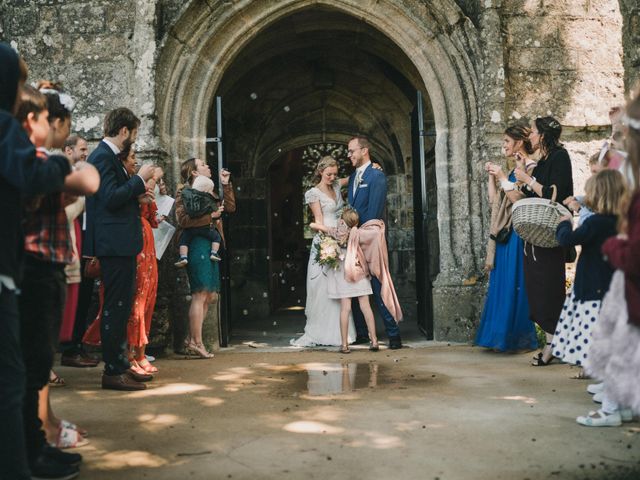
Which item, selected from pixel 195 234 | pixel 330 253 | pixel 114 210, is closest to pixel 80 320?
pixel 195 234

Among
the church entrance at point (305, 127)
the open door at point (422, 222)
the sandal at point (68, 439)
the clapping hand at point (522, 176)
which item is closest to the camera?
the sandal at point (68, 439)

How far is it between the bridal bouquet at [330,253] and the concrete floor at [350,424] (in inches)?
52.3

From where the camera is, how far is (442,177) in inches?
273

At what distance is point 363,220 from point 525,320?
174 centimetres

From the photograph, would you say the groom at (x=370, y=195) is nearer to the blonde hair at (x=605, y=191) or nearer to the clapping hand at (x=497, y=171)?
the clapping hand at (x=497, y=171)

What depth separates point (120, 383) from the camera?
459cm

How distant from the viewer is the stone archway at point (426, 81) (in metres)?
6.70

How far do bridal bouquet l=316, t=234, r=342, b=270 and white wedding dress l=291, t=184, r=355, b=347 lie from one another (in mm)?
130

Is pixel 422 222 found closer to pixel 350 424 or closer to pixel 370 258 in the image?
pixel 370 258

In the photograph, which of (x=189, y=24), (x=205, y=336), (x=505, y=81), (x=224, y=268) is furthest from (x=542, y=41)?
(x=205, y=336)

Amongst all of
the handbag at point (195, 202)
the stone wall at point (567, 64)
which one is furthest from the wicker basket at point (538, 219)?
the handbag at point (195, 202)

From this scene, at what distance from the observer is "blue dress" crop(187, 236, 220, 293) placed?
20.1ft

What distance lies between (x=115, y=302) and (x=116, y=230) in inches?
18.1

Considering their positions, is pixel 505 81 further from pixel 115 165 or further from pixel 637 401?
pixel 637 401
